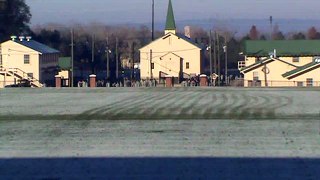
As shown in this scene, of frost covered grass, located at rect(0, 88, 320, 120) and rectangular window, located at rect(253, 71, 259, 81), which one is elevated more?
rectangular window, located at rect(253, 71, 259, 81)

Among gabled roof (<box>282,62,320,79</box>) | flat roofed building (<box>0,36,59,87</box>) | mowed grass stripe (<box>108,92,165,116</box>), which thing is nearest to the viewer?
mowed grass stripe (<box>108,92,165,116</box>)

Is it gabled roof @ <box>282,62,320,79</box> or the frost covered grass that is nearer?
the frost covered grass

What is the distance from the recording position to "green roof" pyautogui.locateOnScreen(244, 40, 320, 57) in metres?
65.8

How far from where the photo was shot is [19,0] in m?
82.1

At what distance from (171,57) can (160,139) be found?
52553 millimetres

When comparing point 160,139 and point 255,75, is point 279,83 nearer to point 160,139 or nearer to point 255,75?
point 255,75

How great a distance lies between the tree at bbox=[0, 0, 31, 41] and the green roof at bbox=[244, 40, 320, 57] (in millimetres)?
25049

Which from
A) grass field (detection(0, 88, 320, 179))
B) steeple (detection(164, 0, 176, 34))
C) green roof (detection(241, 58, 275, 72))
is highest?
steeple (detection(164, 0, 176, 34))

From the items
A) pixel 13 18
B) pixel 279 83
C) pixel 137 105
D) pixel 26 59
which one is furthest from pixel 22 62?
pixel 137 105

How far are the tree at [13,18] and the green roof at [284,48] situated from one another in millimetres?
25049

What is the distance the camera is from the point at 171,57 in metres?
73.2
